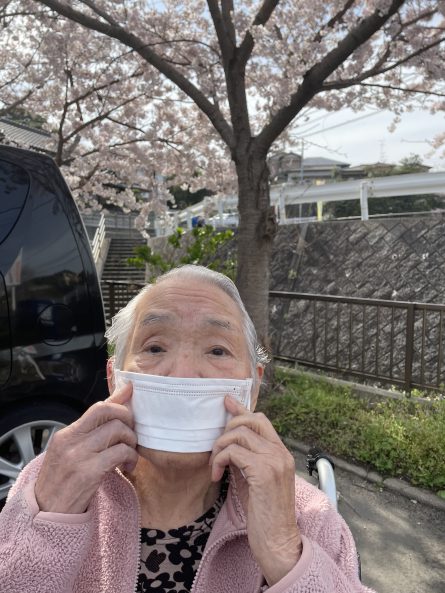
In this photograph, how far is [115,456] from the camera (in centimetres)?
101

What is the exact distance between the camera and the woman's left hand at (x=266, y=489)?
38.0 inches

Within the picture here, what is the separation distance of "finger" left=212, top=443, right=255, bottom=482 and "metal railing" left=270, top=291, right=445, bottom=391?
3.76 meters

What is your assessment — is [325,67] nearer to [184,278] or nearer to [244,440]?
[184,278]

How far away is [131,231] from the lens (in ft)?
76.3

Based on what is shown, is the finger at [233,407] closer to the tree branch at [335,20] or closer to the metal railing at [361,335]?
the metal railing at [361,335]

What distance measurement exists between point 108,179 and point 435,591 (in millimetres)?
9755

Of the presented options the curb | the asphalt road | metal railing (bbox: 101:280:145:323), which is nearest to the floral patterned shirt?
the asphalt road

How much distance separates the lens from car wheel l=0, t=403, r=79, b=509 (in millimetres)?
2332

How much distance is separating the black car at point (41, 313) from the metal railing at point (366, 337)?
3.15m

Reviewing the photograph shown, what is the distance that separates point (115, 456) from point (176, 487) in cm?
26

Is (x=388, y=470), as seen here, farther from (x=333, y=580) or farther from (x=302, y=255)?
(x=302, y=255)

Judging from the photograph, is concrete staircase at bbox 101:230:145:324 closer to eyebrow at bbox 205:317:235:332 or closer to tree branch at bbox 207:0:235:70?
tree branch at bbox 207:0:235:70

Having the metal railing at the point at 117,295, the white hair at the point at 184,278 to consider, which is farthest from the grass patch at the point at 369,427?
the metal railing at the point at 117,295

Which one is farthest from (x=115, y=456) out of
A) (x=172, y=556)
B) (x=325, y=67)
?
(x=325, y=67)
